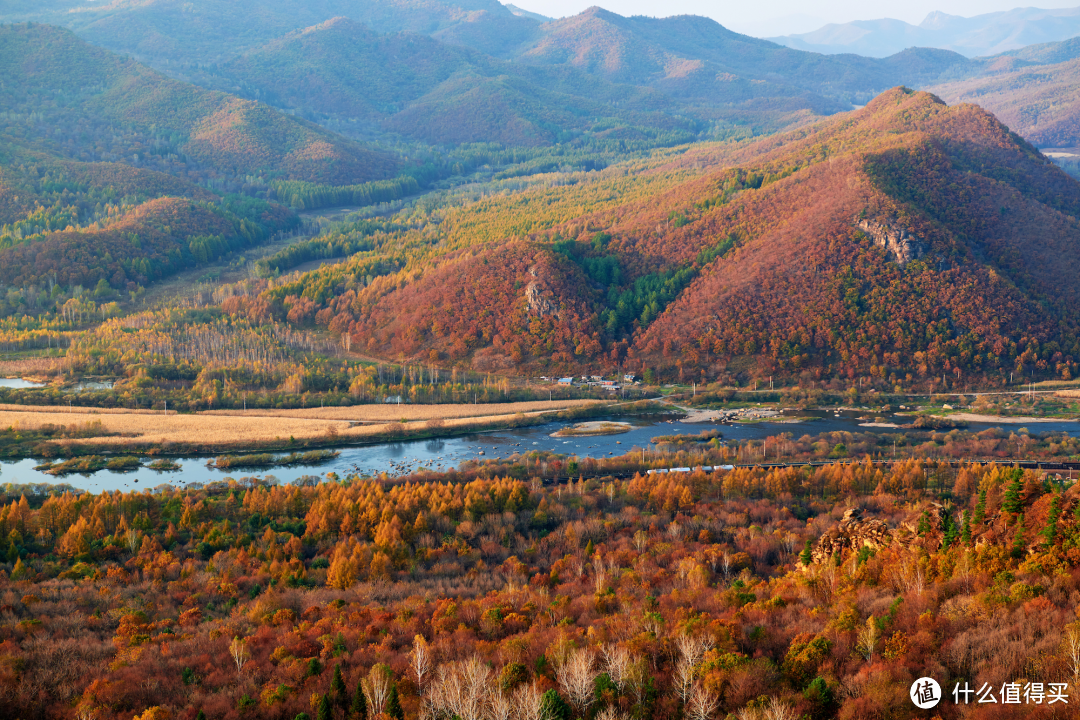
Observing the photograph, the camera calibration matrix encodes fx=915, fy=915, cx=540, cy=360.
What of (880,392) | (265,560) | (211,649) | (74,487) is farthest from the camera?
(880,392)

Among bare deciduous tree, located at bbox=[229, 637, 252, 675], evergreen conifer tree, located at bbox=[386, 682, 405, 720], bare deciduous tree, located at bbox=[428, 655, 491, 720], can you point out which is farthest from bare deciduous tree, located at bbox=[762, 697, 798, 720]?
bare deciduous tree, located at bbox=[229, 637, 252, 675]

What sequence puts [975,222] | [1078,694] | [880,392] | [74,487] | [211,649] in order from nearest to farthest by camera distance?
[1078,694] → [211,649] → [74,487] → [880,392] → [975,222]

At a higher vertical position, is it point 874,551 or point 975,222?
point 975,222

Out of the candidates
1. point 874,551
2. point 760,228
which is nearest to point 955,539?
point 874,551

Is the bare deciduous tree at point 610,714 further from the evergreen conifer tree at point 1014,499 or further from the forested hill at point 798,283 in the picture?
the forested hill at point 798,283

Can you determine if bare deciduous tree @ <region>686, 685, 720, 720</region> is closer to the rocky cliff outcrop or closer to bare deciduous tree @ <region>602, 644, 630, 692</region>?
bare deciduous tree @ <region>602, 644, 630, 692</region>

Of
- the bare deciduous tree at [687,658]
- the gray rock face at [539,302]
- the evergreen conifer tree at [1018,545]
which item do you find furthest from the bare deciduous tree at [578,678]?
the gray rock face at [539,302]

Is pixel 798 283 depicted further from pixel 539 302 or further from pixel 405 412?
pixel 405 412

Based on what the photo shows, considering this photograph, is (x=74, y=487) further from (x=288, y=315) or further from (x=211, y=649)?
(x=288, y=315)
